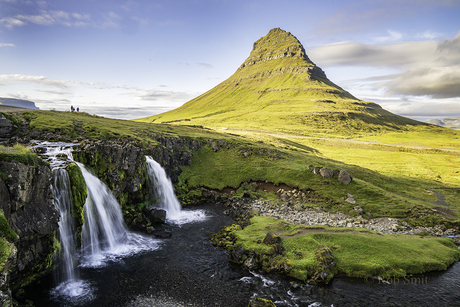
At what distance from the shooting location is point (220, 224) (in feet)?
121

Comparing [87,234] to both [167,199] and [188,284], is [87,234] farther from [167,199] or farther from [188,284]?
[167,199]

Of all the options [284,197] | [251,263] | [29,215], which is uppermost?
[29,215]

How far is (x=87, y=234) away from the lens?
27.0 m

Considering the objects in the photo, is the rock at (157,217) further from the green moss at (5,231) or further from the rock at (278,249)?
the green moss at (5,231)

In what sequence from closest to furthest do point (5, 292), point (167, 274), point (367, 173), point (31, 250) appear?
point (5, 292), point (31, 250), point (167, 274), point (367, 173)

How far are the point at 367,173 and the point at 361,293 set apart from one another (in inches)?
1779

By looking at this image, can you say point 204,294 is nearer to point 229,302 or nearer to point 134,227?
point 229,302

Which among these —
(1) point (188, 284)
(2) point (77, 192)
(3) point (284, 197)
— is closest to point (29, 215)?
(2) point (77, 192)

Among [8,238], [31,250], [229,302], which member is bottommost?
[229,302]

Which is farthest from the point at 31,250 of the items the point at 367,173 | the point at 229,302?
the point at 367,173

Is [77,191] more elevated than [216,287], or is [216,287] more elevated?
[77,191]

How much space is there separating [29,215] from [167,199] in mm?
24327

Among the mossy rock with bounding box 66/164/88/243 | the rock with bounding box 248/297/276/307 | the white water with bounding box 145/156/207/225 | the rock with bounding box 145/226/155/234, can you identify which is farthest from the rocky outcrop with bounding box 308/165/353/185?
the mossy rock with bounding box 66/164/88/243

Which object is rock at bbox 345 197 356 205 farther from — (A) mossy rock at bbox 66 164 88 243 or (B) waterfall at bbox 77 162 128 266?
(A) mossy rock at bbox 66 164 88 243
